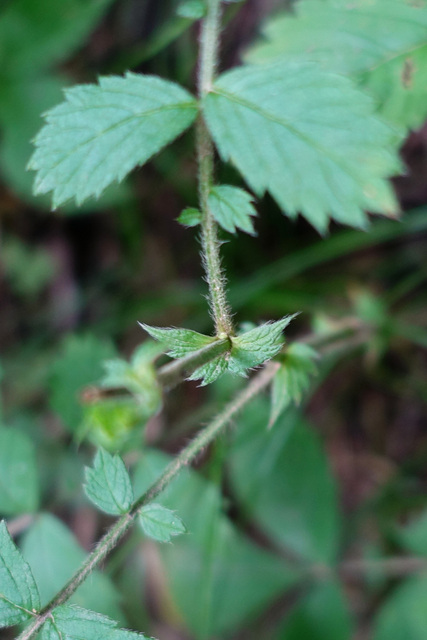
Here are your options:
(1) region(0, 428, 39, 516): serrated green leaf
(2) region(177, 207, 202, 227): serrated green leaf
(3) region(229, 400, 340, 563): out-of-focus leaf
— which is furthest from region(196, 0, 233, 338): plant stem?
(3) region(229, 400, 340, 563): out-of-focus leaf

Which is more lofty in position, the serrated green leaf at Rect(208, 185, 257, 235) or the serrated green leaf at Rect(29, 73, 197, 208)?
the serrated green leaf at Rect(29, 73, 197, 208)

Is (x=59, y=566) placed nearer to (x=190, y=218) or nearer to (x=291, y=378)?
(x=291, y=378)

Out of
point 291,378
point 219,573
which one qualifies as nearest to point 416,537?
point 219,573

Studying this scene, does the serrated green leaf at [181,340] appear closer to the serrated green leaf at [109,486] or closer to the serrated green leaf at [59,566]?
the serrated green leaf at [109,486]

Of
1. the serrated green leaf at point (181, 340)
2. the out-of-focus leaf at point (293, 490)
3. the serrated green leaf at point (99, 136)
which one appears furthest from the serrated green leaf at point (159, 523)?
the out-of-focus leaf at point (293, 490)

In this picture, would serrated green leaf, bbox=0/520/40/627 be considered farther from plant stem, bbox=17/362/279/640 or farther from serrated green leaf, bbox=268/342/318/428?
serrated green leaf, bbox=268/342/318/428
